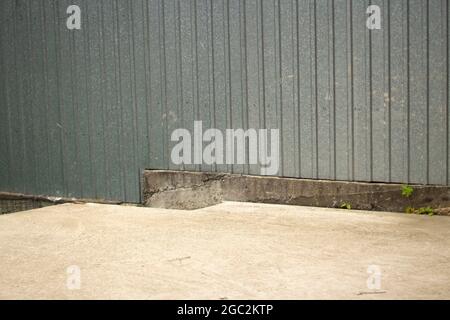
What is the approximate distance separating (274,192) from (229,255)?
183 centimetres

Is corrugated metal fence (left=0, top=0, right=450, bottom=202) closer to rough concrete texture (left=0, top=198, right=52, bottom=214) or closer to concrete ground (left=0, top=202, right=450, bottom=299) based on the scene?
rough concrete texture (left=0, top=198, right=52, bottom=214)

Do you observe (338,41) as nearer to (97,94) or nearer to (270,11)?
(270,11)

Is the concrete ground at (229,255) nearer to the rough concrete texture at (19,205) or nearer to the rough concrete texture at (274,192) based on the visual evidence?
the rough concrete texture at (274,192)

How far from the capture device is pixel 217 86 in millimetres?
6137

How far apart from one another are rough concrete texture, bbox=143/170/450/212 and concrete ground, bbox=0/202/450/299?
14 centimetres

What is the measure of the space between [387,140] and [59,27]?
151 inches

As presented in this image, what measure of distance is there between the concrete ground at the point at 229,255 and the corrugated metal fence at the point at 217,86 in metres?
0.65

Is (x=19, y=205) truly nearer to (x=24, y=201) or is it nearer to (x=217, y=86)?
(x=24, y=201)

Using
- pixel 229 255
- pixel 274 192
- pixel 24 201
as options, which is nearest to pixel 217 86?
pixel 274 192

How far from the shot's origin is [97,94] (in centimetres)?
671

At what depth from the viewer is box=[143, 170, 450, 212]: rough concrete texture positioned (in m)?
5.34

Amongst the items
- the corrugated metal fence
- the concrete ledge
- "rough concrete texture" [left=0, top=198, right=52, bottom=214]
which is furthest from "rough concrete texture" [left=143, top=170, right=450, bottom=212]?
"rough concrete texture" [left=0, top=198, right=52, bottom=214]

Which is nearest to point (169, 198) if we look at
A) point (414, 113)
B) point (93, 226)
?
point (93, 226)

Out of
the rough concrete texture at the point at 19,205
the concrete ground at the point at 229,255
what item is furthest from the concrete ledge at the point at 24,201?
the concrete ground at the point at 229,255
